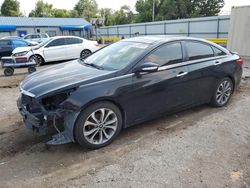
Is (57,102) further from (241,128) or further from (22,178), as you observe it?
(241,128)

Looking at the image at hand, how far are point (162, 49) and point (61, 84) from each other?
1.82 meters

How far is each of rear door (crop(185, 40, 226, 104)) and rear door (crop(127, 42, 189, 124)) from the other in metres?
0.20

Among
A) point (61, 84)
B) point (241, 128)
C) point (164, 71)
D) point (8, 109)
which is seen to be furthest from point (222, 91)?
point (8, 109)

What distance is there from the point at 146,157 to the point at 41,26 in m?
43.1

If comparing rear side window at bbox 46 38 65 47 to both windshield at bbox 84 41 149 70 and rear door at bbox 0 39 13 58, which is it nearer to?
rear door at bbox 0 39 13 58

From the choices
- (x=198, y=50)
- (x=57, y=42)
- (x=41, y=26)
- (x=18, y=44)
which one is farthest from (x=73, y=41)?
(x=41, y=26)

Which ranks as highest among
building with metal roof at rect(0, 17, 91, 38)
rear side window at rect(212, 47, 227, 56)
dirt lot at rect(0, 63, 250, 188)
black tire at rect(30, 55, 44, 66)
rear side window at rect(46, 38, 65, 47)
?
building with metal roof at rect(0, 17, 91, 38)

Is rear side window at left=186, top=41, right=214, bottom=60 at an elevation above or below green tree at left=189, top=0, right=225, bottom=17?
below

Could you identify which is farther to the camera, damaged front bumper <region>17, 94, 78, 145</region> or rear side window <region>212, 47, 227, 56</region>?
rear side window <region>212, 47, 227, 56</region>

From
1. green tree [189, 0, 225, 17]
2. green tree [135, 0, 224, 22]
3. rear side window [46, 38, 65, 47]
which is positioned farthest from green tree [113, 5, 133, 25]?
rear side window [46, 38, 65, 47]

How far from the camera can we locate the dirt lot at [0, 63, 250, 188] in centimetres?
297

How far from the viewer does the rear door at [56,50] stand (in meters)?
12.7

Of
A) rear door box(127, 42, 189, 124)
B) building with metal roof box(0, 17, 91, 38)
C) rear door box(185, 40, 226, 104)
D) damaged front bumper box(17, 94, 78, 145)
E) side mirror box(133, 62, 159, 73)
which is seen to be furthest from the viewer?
building with metal roof box(0, 17, 91, 38)

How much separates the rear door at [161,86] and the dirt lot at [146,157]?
395mm
